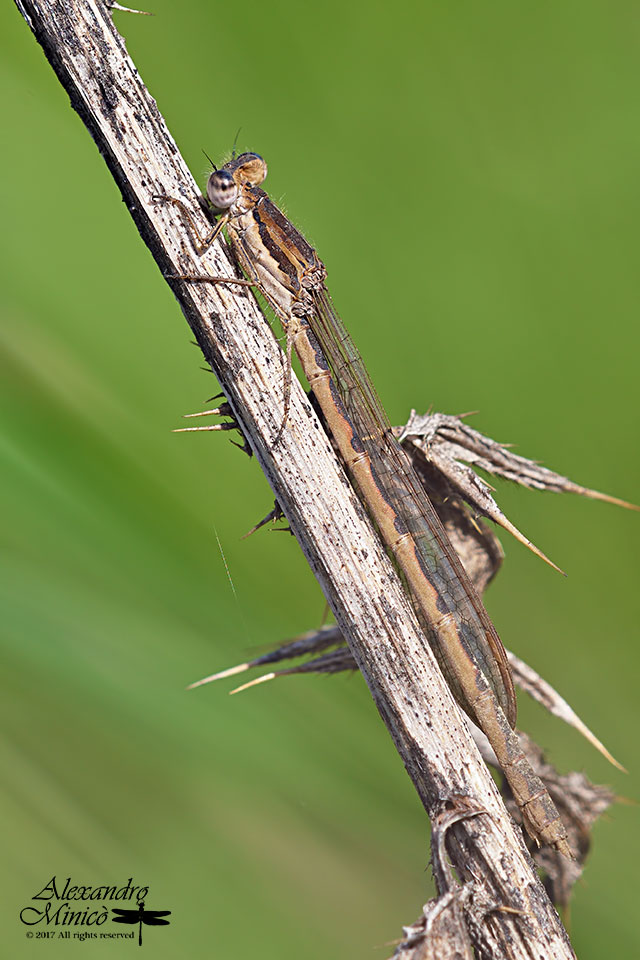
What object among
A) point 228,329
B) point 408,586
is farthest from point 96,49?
point 408,586

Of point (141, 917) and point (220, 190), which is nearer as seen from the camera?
point (220, 190)

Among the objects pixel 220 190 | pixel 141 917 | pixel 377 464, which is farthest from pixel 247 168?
pixel 141 917

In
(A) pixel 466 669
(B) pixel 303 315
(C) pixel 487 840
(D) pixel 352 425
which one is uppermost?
(B) pixel 303 315

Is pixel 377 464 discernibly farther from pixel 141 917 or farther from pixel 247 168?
pixel 141 917

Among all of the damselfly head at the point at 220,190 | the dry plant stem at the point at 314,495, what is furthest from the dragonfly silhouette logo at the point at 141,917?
the damselfly head at the point at 220,190

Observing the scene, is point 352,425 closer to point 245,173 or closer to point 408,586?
point 408,586

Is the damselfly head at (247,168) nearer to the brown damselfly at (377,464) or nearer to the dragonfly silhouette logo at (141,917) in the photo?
the brown damselfly at (377,464)

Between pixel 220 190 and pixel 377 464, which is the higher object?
pixel 220 190
